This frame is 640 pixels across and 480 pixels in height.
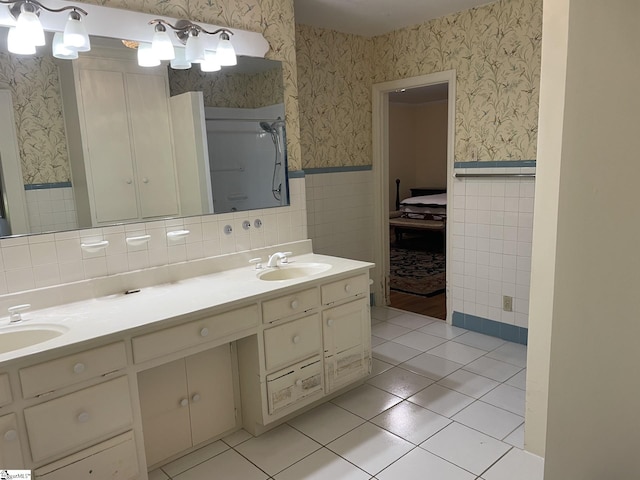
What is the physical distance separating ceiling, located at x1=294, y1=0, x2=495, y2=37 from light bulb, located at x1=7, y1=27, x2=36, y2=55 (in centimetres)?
172

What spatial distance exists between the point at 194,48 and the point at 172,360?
1.59 meters

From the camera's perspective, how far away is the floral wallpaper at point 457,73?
3053mm

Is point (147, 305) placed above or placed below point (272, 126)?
below

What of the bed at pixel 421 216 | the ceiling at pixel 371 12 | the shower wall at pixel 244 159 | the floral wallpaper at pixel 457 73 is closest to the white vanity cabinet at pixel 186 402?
the shower wall at pixel 244 159

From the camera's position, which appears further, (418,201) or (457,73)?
(418,201)

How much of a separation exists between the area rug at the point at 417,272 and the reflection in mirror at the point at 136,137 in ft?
7.96

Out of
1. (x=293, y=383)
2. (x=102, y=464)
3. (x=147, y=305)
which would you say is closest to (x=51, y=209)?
(x=147, y=305)

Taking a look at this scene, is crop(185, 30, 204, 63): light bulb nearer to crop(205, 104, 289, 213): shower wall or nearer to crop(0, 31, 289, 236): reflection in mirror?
crop(0, 31, 289, 236): reflection in mirror

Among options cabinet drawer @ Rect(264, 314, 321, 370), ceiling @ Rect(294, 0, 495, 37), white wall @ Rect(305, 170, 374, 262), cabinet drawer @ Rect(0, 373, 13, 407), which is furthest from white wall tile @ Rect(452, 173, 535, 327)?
cabinet drawer @ Rect(0, 373, 13, 407)

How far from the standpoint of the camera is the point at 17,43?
188 centimetres

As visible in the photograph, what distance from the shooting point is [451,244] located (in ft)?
12.0

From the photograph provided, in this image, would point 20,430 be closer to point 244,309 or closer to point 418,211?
point 244,309

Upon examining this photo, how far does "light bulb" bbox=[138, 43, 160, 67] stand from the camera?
7.34 ft

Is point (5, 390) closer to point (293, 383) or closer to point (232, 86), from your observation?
point (293, 383)
